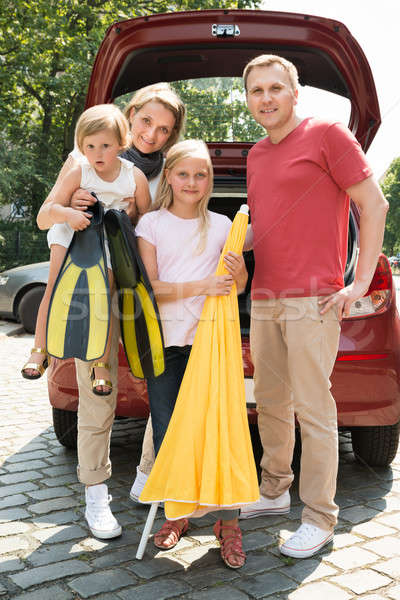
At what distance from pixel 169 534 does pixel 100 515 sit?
316 millimetres

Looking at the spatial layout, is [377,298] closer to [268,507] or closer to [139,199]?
[268,507]

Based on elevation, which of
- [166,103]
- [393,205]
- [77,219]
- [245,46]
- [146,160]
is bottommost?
[77,219]

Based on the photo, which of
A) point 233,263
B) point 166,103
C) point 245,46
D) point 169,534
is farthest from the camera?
point 245,46

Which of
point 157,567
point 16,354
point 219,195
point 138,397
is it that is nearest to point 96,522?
point 157,567

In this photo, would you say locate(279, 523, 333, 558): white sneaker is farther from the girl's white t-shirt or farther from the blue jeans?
the girl's white t-shirt

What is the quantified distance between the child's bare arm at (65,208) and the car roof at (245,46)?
1.05m

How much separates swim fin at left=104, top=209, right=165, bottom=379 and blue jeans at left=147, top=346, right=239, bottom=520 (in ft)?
0.27

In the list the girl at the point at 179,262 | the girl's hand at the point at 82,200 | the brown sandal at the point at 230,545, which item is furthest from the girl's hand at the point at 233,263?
the brown sandal at the point at 230,545

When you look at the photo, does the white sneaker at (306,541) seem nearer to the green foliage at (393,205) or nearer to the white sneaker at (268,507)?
the white sneaker at (268,507)

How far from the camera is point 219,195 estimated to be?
3.90m

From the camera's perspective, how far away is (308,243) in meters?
2.48

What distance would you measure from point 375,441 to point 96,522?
1520 mm

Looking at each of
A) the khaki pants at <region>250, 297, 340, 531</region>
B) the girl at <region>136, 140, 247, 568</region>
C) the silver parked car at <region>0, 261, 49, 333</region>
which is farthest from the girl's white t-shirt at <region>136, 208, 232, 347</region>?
the silver parked car at <region>0, 261, 49, 333</region>

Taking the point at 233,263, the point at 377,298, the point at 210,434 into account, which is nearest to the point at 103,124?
the point at 233,263
